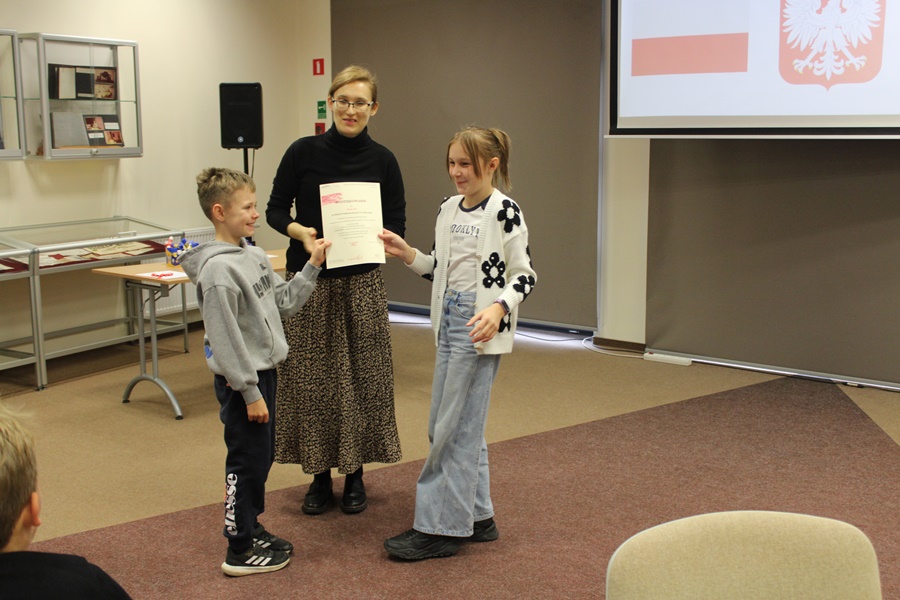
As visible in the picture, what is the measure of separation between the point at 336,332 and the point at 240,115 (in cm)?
338

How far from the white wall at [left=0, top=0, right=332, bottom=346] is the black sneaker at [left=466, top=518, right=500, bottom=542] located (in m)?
3.50

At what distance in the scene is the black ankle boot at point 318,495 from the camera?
137 inches

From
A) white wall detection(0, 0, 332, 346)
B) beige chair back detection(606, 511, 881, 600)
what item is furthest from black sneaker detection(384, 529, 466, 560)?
white wall detection(0, 0, 332, 346)

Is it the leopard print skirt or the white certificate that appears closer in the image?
the white certificate

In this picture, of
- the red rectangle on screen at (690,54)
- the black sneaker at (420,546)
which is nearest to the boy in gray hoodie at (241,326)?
the black sneaker at (420,546)

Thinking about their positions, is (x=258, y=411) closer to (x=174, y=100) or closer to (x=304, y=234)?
(x=304, y=234)

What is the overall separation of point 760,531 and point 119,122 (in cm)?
528

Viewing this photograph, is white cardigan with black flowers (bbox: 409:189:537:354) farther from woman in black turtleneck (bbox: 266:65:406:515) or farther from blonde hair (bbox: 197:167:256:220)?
blonde hair (bbox: 197:167:256:220)

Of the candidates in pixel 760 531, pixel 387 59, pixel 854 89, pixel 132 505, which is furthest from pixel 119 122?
pixel 760 531

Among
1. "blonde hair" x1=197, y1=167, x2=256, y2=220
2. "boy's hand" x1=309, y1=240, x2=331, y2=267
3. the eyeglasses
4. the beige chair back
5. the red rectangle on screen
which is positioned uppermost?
the red rectangle on screen

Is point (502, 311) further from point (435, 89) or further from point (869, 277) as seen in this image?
point (435, 89)

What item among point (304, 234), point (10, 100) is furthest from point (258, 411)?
point (10, 100)

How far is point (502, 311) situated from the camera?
280cm

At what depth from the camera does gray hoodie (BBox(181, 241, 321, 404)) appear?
273 cm
